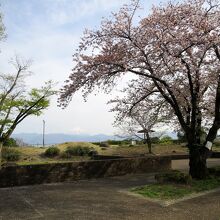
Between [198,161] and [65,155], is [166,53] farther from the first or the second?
[65,155]

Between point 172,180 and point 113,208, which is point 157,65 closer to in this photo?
point 172,180

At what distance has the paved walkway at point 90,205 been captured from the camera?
8125 mm

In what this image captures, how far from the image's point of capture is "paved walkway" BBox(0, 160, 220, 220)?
812 centimetres

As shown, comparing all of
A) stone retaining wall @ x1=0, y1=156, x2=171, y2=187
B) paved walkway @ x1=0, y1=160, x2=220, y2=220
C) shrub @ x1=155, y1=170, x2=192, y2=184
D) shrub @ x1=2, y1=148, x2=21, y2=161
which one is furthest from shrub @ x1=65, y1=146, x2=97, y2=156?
paved walkway @ x1=0, y1=160, x2=220, y2=220

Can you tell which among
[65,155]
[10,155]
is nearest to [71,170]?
[10,155]

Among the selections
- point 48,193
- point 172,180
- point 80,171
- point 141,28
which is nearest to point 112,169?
point 80,171

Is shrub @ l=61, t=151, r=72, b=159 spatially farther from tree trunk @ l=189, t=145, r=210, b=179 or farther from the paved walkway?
tree trunk @ l=189, t=145, r=210, b=179

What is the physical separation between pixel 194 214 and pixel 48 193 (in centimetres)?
490

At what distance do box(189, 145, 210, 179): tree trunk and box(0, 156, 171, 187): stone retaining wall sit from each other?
3.82 meters

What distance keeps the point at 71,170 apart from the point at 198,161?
5.24 meters

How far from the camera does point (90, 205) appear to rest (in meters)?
9.22

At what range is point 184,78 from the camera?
1379cm

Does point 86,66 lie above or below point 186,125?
above

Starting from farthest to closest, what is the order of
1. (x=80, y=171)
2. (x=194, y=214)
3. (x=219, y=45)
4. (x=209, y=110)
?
(x=209, y=110)
(x=80, y=171)
(x=219, y=45)
(x=194, y=214)
